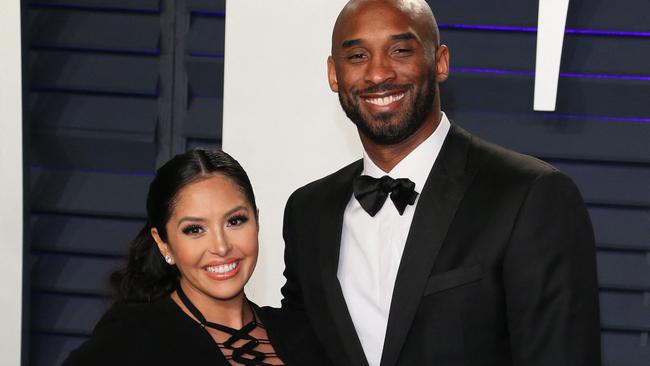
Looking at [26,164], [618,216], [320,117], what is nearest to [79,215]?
[26,164]

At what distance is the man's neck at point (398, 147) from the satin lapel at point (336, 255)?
0.43 feet

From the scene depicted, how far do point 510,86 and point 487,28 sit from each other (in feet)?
0.62

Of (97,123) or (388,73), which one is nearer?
(388,73)

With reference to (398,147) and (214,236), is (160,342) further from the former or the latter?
(398,147)

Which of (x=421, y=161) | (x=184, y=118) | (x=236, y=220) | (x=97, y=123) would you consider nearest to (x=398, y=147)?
(x=421, y=161)

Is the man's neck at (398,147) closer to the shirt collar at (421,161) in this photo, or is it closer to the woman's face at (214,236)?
the shirt collar at (421,161)

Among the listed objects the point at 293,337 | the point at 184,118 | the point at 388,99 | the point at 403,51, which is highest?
the point at 403,51

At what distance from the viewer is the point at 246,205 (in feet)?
6.84

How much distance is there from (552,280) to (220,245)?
0.68 m

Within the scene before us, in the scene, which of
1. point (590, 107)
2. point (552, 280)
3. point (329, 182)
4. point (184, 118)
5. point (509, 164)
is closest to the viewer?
point (552, 280)

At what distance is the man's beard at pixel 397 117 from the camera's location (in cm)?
203

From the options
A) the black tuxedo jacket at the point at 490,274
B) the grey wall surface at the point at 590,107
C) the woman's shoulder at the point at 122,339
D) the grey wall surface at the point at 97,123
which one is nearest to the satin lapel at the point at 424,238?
the black tuxedo jacket at the point at 490,274

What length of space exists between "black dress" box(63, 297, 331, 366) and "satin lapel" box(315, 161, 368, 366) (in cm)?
14

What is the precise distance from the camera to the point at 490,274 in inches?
74.7
